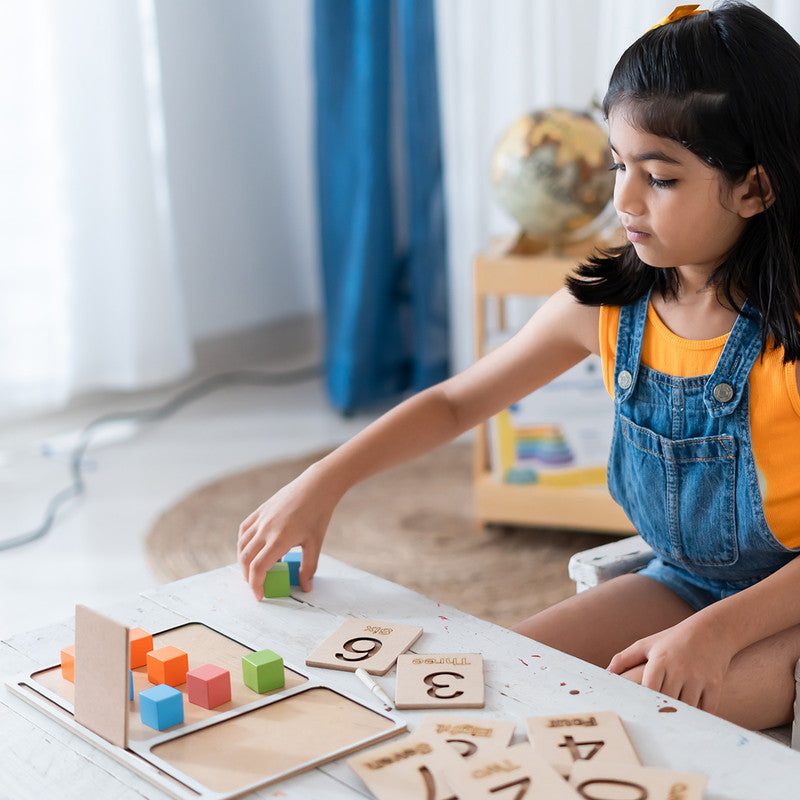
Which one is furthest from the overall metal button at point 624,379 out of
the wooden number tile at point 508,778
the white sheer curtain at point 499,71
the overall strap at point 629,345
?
the white sheer curtain at point 499,71

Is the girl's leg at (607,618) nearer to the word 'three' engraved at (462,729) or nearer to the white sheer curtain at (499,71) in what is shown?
the word 'three' engraved at (462,729)

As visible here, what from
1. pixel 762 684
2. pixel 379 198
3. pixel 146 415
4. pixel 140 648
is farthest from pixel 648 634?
pixel 146 415

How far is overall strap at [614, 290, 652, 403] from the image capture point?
1.10 m

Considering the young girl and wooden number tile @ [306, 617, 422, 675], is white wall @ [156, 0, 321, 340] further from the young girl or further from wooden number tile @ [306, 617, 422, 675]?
wooden number tile @ [306, 617, 422, 675]

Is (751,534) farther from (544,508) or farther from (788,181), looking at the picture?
(544,508)

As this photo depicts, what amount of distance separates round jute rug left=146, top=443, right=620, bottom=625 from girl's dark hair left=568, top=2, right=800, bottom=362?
3.03 feet

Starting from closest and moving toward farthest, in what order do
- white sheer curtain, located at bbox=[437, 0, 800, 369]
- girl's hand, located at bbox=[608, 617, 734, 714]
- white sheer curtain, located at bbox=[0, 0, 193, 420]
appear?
girl's hand, located at bbox=[608, 617, 734, 714]
white sheer curtain, located at bbox=[437, 0, 800, 369]
white sheer curtain, located at bbox=[0, 0, 193, 420]

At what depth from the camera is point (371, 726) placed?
769 mm

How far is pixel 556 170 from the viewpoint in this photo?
74.4 inches

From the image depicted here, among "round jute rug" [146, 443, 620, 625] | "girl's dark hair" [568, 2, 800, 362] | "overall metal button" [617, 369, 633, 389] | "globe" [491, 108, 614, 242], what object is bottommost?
"round jute rug" [146, 443, 620, 625]

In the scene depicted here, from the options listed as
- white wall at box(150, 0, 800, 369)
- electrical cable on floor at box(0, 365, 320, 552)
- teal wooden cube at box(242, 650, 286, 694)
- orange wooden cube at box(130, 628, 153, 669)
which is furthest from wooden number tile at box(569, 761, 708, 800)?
white wall at box(150, 0, 800, 369)

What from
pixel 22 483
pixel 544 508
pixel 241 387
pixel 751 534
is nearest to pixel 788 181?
pixel 751 534

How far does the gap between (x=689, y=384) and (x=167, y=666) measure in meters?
0.53

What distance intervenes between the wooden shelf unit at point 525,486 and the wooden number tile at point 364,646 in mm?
1097
